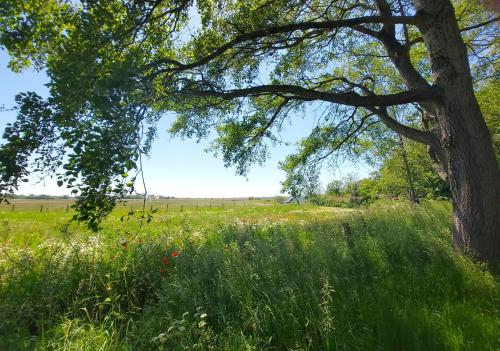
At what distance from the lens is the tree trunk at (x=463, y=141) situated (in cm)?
517

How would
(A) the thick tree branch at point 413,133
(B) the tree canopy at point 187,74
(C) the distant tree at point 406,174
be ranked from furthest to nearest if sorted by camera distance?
(C) the distant tree at point 406,174 < (A) the thick tree branch at point 413,133 < (B) the tree canopy at point 187,74

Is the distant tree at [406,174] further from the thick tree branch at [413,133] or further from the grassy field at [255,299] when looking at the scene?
the grassy field at [255,299]

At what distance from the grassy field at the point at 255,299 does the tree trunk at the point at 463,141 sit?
0.67 m

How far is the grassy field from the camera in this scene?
3.19 m

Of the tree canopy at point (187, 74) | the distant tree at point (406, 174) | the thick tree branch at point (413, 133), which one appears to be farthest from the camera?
the distant tree at point (406, 174)

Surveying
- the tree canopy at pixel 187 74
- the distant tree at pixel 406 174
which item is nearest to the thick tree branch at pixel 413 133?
the tree canopy at pixel 187 74

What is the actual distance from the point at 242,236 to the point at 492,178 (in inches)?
253

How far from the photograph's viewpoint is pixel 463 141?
523 centimetres

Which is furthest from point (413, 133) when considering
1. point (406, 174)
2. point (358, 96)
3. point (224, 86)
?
point (406, 174)

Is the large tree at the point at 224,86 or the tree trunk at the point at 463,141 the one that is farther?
the tree trunk at the point at 463,141

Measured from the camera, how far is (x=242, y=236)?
30.5ft

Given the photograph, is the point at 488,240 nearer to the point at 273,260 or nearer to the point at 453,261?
the point at 453,261

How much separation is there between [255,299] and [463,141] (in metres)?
4.59

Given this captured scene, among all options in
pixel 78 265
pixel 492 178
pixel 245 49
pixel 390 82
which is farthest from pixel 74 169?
pixel 390 82
